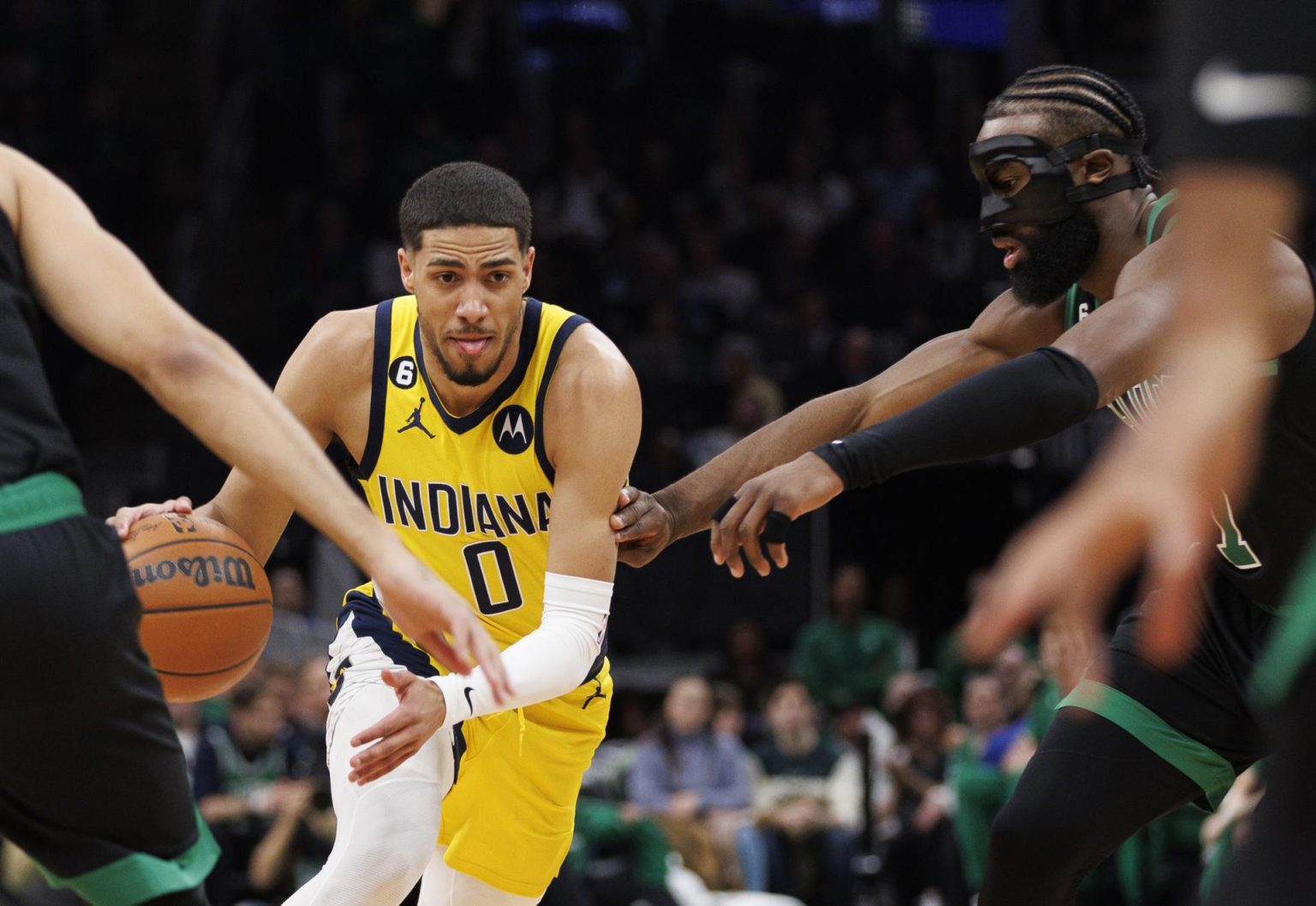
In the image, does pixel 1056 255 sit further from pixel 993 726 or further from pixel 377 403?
pixel 993 726

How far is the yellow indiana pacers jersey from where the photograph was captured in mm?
4488

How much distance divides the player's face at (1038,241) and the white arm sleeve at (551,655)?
1241 millimetres

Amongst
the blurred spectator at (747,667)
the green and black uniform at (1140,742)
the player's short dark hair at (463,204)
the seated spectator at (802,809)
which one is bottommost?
the seated spectator at (802,809)

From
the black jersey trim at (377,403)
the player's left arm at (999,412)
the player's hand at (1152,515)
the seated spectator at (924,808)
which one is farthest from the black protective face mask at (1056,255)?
the seated spectator at (924,808)

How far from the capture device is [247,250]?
51.7 ft

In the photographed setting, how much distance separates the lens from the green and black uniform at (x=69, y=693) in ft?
9.07

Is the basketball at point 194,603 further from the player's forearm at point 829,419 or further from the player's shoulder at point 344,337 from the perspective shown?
the player's forearm at point 829,419

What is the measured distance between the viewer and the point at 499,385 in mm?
4531

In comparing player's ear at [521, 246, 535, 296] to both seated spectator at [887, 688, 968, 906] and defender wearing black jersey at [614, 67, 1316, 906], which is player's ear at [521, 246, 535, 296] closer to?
defender wearing black jersey at [614, 67, 1316, 906]

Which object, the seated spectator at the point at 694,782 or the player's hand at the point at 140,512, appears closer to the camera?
the player's hand at the point at 140,512

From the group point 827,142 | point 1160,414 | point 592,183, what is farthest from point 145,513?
point 827,142

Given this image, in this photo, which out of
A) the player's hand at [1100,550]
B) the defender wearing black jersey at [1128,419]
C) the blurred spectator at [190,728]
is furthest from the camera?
the blurred spectator at [190,728]

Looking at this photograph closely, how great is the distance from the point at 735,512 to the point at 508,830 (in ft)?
4.26

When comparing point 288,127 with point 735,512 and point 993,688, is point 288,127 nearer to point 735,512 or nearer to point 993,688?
point 993,688
